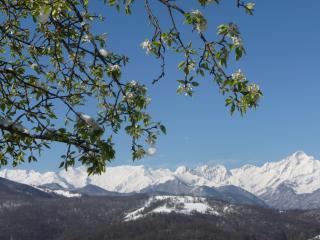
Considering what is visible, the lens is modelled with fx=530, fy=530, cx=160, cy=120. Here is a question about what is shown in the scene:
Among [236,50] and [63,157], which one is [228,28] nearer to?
[236,50]

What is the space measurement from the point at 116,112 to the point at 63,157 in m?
1.17

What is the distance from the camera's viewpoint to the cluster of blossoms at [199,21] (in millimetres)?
6547

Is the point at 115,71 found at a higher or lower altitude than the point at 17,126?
higher

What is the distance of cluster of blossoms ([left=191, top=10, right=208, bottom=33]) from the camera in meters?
6.55

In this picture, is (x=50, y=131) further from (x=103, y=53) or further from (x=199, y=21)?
(x=199, y=21)

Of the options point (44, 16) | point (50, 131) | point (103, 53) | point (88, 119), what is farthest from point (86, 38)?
point (44, 16)

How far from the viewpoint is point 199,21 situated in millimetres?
6648

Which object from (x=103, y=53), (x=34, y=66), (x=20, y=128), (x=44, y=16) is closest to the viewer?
(x=44, y=16)

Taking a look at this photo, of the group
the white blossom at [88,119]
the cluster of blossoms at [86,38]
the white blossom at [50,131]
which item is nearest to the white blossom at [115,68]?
the cluster of blossoms at [86,38]

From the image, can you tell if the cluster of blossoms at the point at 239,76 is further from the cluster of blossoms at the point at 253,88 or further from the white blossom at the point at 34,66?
the white blossom at the point at 34,66

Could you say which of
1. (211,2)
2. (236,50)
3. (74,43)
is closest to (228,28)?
(236,50)

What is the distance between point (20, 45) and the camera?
11.6 m

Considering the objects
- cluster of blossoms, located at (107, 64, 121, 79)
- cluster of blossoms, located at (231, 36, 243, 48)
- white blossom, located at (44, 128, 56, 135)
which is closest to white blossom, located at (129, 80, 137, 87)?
cluster of blossoms, located at (107, 64, 121, 79)

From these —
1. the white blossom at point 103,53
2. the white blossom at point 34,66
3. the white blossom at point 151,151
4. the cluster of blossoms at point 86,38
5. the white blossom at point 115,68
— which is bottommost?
the white blossom at point 151,151
